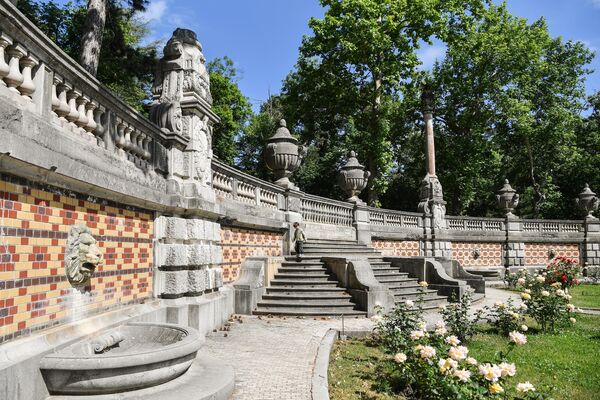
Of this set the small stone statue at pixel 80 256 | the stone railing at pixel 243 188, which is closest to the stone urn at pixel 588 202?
the stone railing at pixel 243 188

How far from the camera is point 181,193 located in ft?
25.6

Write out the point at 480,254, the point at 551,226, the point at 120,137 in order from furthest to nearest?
the point at 551,226
the point at 480,254
the point at 120,137

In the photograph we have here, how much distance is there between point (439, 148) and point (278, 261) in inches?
850

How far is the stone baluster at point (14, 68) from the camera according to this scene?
4031mm

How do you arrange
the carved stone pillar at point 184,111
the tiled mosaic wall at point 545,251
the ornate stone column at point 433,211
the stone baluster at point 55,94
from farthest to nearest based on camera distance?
the tiled mosaic wall at point 545,251
the ornate stone column at point 433,211
the carved stone pillar at point 184,111
the stone baluster at point 55,94

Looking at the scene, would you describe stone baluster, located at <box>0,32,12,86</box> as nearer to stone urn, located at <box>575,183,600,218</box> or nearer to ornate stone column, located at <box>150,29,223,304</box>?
ornate stone column, located at <box>150,29,223,304</box>

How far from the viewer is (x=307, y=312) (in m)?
10.7

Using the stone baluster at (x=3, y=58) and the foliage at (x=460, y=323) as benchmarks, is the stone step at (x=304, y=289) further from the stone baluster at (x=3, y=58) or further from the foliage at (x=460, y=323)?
the stone baluster at (x=3, y=58)

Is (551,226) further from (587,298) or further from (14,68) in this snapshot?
(14,68)

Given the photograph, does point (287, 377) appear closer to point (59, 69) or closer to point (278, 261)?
point (59, 69)

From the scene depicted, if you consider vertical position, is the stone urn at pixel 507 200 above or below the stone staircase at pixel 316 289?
above

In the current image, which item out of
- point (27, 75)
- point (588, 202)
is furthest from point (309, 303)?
point (588, 202)

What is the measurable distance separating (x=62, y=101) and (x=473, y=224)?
2220 centimetres

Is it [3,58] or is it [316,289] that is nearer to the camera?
[3,58]
